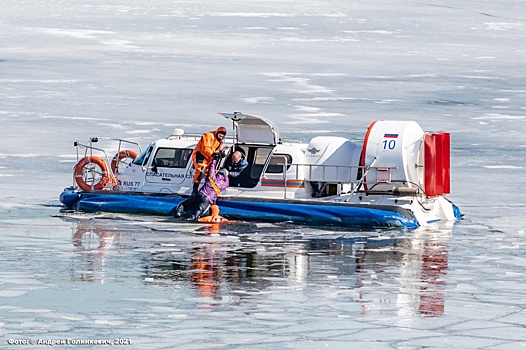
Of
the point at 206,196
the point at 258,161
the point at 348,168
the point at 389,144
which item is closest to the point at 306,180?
the point at 348,168

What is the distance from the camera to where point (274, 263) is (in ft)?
45.8

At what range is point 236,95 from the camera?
3158 cm

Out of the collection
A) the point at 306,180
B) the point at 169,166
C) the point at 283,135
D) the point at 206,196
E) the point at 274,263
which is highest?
the point at 283,135

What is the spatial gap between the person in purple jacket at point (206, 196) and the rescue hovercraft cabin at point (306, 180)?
18 centimetres

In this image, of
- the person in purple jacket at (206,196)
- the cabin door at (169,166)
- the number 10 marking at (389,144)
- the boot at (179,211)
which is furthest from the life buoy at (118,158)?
the number 10 marking at (389,144)

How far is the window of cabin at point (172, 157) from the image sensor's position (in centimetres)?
1928

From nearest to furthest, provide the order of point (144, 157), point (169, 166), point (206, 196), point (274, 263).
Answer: point (274, 263) → point (206, 196) → point (169, 166) → point (144, 157)

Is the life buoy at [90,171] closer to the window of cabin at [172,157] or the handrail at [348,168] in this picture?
the window of cabin at [172,157]

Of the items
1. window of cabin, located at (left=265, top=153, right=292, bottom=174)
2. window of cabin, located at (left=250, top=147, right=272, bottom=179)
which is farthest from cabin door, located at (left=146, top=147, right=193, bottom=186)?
window of cabin, located at (left=265, top=153, right=292, bottom=174)

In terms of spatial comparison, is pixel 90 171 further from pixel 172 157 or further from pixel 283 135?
pixel 283 135

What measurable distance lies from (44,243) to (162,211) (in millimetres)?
3624

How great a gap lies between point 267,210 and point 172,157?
7.64 feet

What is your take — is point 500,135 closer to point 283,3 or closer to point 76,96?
point 76,96

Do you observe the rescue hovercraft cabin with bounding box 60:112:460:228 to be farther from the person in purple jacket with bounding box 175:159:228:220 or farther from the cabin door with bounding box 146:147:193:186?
the person in purple jacket with bounding box 175:159:228:220
